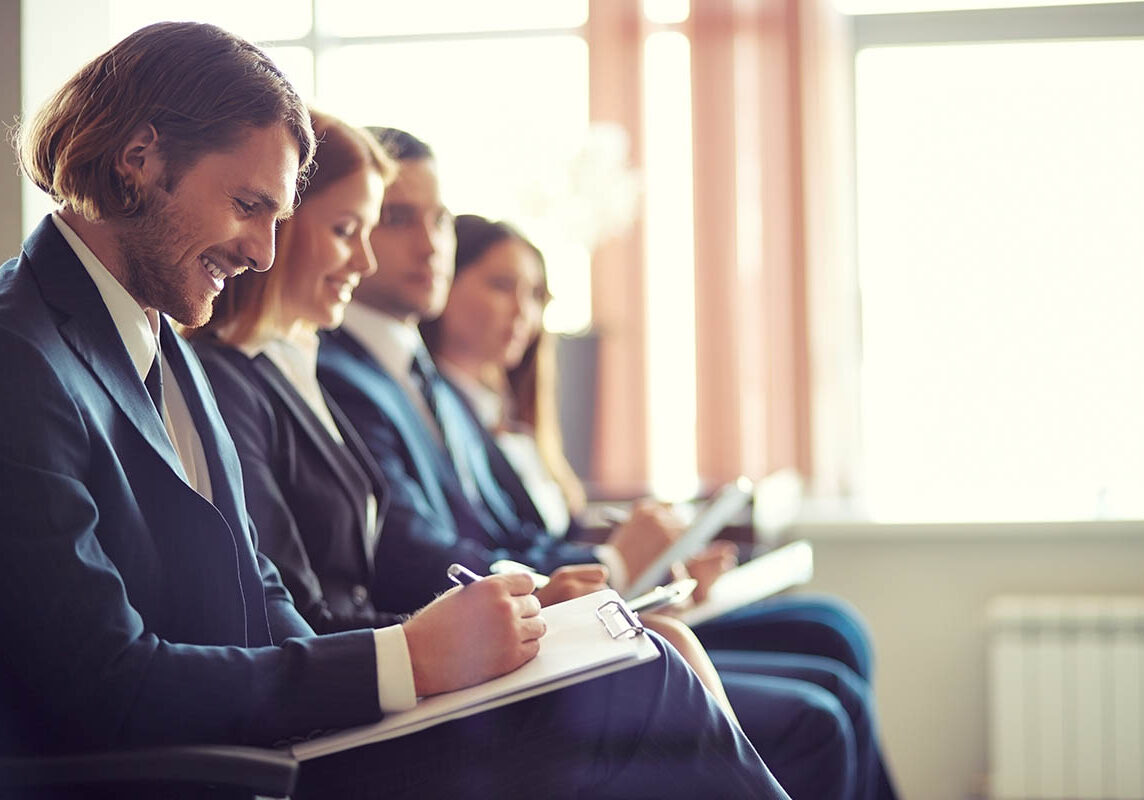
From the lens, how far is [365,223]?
1780 mm

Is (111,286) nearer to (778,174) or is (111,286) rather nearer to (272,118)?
(272,118)

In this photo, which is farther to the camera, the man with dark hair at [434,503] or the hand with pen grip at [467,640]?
the man with dark hair at [434,503]

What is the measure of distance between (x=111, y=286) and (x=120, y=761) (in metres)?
0.47

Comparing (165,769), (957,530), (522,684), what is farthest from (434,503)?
(957,530)

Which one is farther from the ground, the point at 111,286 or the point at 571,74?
the point at 571,74

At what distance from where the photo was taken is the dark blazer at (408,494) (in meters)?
1.92

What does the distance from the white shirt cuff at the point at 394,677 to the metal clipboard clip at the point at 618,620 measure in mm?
210

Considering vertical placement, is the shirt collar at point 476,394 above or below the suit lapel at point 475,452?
above

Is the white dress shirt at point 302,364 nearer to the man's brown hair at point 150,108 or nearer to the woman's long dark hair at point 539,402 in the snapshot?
the man's brown hair at point 150,108

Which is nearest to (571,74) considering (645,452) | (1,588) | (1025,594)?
(645,452)

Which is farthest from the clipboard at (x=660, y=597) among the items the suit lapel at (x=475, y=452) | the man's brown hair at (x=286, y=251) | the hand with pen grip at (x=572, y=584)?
the suit lapel at (x=475, y=452)

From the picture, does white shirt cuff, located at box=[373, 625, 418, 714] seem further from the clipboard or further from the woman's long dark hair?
the woman's long dark hair

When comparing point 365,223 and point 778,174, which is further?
point 778,174

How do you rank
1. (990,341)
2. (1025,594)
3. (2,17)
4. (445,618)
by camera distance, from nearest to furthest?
(445,618)
(2,17)
(1025,594)
(990,341)
